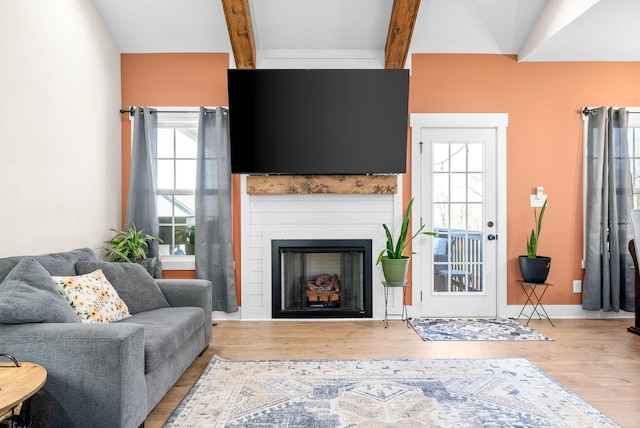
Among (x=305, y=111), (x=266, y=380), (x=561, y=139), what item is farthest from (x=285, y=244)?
(x=561, y=139)

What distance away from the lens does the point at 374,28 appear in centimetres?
392

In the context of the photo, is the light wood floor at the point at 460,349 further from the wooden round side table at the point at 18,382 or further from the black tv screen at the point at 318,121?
the black tv screen at the point at 318,121

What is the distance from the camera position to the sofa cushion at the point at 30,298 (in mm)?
1891

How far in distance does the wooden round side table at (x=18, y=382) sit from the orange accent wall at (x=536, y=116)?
3.70 metres

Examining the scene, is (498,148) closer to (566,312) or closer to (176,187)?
(566,312)

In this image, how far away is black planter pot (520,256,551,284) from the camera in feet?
12.7

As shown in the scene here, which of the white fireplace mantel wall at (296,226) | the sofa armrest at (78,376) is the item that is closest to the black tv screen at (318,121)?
the white fireplace mantel wall at (296,226)

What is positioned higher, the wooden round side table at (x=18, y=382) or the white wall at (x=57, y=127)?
the white wall at (x=57, y=127)

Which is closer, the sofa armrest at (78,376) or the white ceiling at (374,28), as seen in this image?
the sofa armrest at (78,376)

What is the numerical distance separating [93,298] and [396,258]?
8.28 feet

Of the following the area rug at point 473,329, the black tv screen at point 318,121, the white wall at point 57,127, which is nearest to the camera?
the white wall at point 57,127

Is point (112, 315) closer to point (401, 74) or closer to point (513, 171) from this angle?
point (401, 74)

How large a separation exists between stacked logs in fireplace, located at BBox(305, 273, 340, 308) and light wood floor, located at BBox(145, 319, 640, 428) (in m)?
0.23

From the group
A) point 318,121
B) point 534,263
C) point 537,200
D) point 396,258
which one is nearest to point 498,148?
point 537,200
